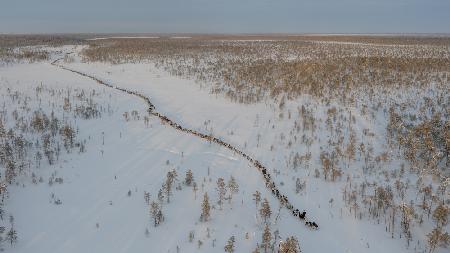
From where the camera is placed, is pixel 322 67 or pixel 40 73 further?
pixel 40 73

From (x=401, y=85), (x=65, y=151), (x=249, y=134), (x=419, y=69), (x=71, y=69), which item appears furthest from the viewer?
(x=71, y=69)

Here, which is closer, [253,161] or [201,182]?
[201,182]

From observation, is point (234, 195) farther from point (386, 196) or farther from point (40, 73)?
point (40, 73)

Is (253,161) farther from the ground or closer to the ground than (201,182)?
farther from the ground

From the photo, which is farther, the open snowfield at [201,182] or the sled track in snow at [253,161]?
the sled track in snow at [253,161]

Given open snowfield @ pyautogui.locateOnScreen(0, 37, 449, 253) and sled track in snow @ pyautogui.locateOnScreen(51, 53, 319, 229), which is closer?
open snowfield @ pyautogui.locateOnScreen(0, 37, 449, 253)

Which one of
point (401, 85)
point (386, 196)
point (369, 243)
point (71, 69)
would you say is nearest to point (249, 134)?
point (386, 196)

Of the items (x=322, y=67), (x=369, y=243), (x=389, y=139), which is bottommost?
(x=369, y=243)

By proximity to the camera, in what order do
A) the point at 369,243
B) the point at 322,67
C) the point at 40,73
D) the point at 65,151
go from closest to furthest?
1. the point at 369,243
2. the point at 65,151
3. the point at 322,67
4. the point at 40,73
